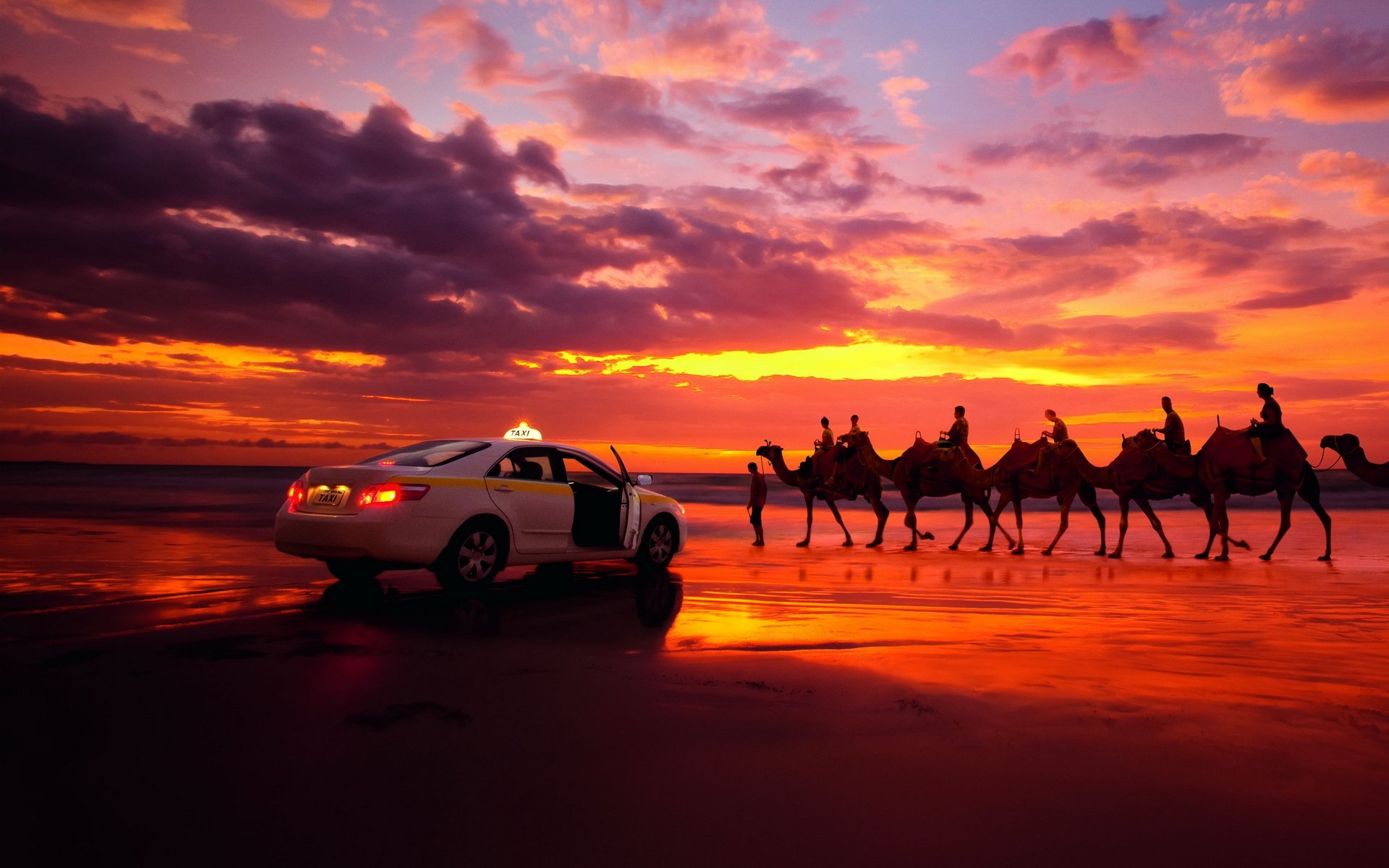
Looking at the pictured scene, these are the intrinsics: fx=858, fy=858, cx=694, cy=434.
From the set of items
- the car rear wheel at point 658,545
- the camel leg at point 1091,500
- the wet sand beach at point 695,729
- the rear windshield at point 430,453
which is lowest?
the wet sand beach at point 695,729

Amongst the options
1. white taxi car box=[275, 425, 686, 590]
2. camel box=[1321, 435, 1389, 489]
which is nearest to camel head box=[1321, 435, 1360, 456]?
camel box=[1321, 435, 1389, 489]

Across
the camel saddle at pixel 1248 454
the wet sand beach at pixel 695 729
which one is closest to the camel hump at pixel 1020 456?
the camel saddle at pixel 1248 454

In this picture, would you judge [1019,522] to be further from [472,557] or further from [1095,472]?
[472,557]

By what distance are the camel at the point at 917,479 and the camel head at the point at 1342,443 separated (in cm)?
585

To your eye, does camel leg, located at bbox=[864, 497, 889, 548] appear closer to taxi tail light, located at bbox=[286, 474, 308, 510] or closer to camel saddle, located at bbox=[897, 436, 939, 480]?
camel saddle, located at bbox=[897, 436, 939, 480]

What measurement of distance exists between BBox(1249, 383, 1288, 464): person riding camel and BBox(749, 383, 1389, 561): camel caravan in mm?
13

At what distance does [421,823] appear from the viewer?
3.24 metres

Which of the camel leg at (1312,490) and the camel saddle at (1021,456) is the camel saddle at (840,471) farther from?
the camel leg at (1312,490)

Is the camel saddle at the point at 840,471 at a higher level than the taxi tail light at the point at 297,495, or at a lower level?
higher

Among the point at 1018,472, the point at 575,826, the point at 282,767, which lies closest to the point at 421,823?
the point at 575,826

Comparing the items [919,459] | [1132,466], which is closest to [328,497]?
[919,459]

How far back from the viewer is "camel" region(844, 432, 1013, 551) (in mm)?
18141

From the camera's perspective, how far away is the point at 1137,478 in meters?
16.9

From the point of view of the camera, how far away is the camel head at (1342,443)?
15531mm
